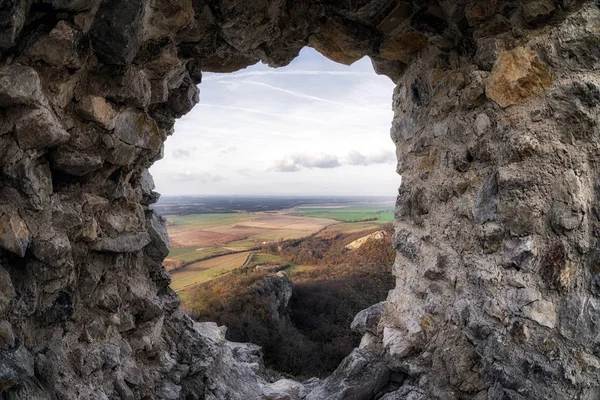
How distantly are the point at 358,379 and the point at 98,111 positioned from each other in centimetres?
250

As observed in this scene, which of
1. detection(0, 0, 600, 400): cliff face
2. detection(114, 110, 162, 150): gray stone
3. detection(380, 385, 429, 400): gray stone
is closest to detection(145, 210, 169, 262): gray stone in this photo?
detection(0, 0, 600, 400): cliff face

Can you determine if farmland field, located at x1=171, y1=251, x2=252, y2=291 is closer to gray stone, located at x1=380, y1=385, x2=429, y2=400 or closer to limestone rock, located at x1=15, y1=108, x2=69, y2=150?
gray stone, located at x1=380, y1=385, x2=429, y2=400

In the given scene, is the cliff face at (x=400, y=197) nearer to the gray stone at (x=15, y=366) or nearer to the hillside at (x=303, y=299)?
the gray stone at (x=15, y=366)

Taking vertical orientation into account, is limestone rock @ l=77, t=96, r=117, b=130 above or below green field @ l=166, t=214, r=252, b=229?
above

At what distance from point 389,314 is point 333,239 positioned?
281 inches

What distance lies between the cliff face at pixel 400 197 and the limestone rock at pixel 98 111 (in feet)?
0.05

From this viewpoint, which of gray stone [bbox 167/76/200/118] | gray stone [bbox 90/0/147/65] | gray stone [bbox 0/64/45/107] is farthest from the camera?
gray stone [bbox 167/76/200/118]

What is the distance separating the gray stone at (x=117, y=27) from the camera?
1.91 metres

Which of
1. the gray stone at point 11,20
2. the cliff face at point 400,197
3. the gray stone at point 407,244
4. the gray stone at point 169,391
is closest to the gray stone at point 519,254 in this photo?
the cliff face at point 400,197

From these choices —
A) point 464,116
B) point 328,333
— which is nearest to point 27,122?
point 464,116

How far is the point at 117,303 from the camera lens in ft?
8.05

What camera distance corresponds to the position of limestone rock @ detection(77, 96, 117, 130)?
207 cm

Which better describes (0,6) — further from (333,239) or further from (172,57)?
(333,239)

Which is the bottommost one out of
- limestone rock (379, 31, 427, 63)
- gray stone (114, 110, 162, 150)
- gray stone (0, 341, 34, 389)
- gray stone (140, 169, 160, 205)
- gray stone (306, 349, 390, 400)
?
gray stone (306, 349, 390, 400)
